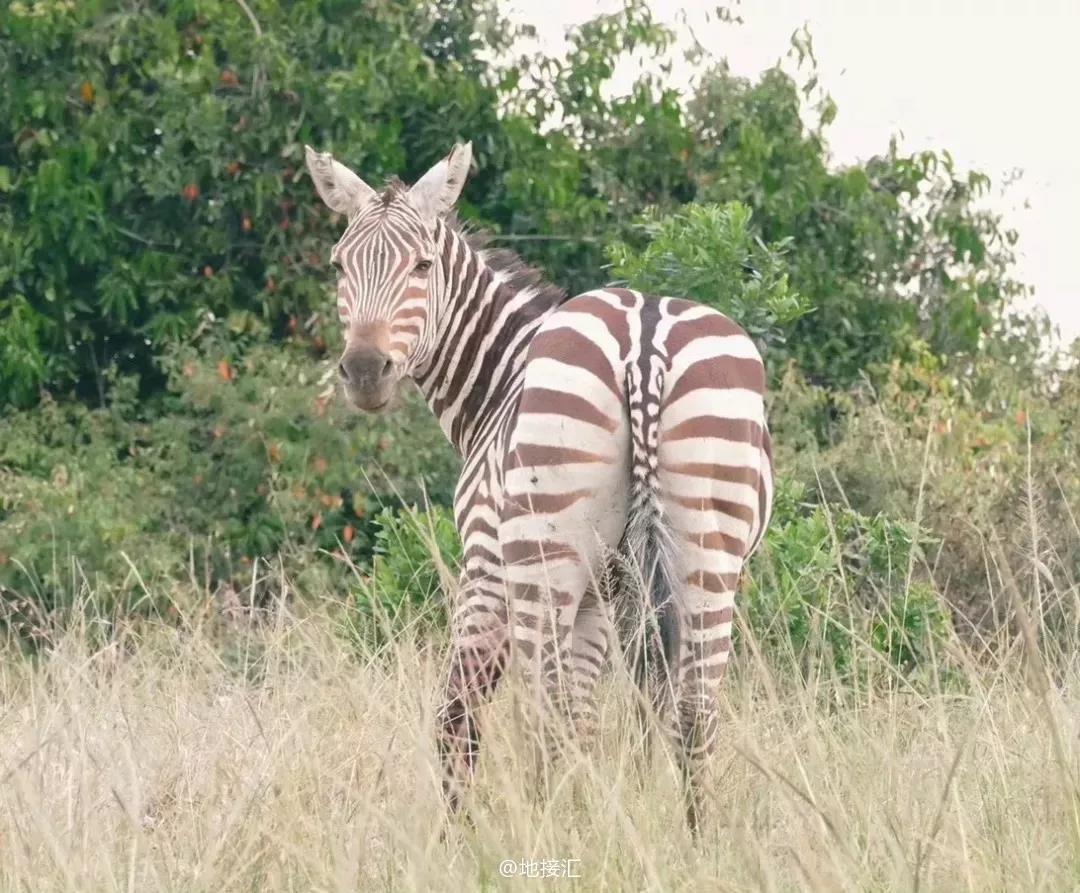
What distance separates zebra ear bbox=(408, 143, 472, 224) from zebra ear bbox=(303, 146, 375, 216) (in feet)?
0.59

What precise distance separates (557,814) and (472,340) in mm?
2341

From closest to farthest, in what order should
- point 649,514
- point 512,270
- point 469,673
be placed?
point 649,514
point 469,673
point 512,270

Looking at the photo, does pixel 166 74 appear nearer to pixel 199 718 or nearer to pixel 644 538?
pixel 199 718

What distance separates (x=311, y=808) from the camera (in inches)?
188

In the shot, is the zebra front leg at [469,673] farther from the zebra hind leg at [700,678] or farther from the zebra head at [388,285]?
the zebra head at [388,285]

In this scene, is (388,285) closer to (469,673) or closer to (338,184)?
(338,184)

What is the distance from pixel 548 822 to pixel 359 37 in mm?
9408

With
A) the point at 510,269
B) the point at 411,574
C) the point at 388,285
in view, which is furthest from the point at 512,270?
the point at 411,574

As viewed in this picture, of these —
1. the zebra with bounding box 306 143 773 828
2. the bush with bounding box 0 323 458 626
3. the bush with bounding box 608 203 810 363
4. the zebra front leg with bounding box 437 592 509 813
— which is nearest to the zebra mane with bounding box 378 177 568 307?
the zebra with bounding box 306 143 773 828

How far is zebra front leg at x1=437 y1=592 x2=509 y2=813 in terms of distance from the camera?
5422 mm

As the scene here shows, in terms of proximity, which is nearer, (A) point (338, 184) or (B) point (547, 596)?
(B) point (547, 596)

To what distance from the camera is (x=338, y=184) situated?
647 cm

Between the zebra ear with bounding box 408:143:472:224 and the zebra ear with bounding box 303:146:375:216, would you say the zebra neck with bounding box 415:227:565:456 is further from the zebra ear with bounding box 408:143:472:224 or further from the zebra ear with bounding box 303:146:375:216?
the zebra ear with bounding box 303:146:375:216

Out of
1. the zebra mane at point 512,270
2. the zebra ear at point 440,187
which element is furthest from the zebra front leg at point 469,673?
the zebra ear at point 440,187
